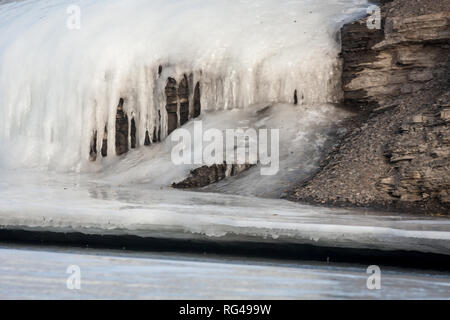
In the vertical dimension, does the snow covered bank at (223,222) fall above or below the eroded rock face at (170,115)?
below

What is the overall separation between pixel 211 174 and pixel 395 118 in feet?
11.6

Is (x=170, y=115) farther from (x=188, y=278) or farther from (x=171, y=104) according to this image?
(x=188, y=278)

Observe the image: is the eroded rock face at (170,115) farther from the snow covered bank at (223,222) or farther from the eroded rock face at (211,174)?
the snow covered bank at (223,222)

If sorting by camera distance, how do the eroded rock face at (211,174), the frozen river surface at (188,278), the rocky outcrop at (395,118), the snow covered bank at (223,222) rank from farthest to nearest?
the eroded rock face at (211,174), the rocky outcrop at (395,118), the snow covered bank at (223,222), the frozen river surface at (188,278)

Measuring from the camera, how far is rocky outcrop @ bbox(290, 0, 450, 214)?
50.3ft

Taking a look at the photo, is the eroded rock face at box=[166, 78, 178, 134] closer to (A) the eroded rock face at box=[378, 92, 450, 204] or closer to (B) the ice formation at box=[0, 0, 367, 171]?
(B) the ice formation at box=[0, 0, 367, 171]

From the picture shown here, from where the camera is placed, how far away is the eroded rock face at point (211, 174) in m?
18.0

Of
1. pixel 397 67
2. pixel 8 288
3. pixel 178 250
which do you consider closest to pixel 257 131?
pixel 397 67

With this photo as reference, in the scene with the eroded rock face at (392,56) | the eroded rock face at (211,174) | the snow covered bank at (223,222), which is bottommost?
the eroded rock face at (211,174)

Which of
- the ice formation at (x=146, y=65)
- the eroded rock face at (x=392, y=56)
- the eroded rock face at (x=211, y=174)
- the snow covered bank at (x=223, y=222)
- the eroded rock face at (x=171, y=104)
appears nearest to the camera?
the snow covered bank at (x=223, y=222)

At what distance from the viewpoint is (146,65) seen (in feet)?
69.7

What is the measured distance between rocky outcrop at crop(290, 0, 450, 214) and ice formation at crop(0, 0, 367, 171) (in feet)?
2.39

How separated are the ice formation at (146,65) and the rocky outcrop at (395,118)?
0.73 metres

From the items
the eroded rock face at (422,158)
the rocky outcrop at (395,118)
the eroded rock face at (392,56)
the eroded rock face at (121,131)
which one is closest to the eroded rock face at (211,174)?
the rocky outcrop at (395,118)
